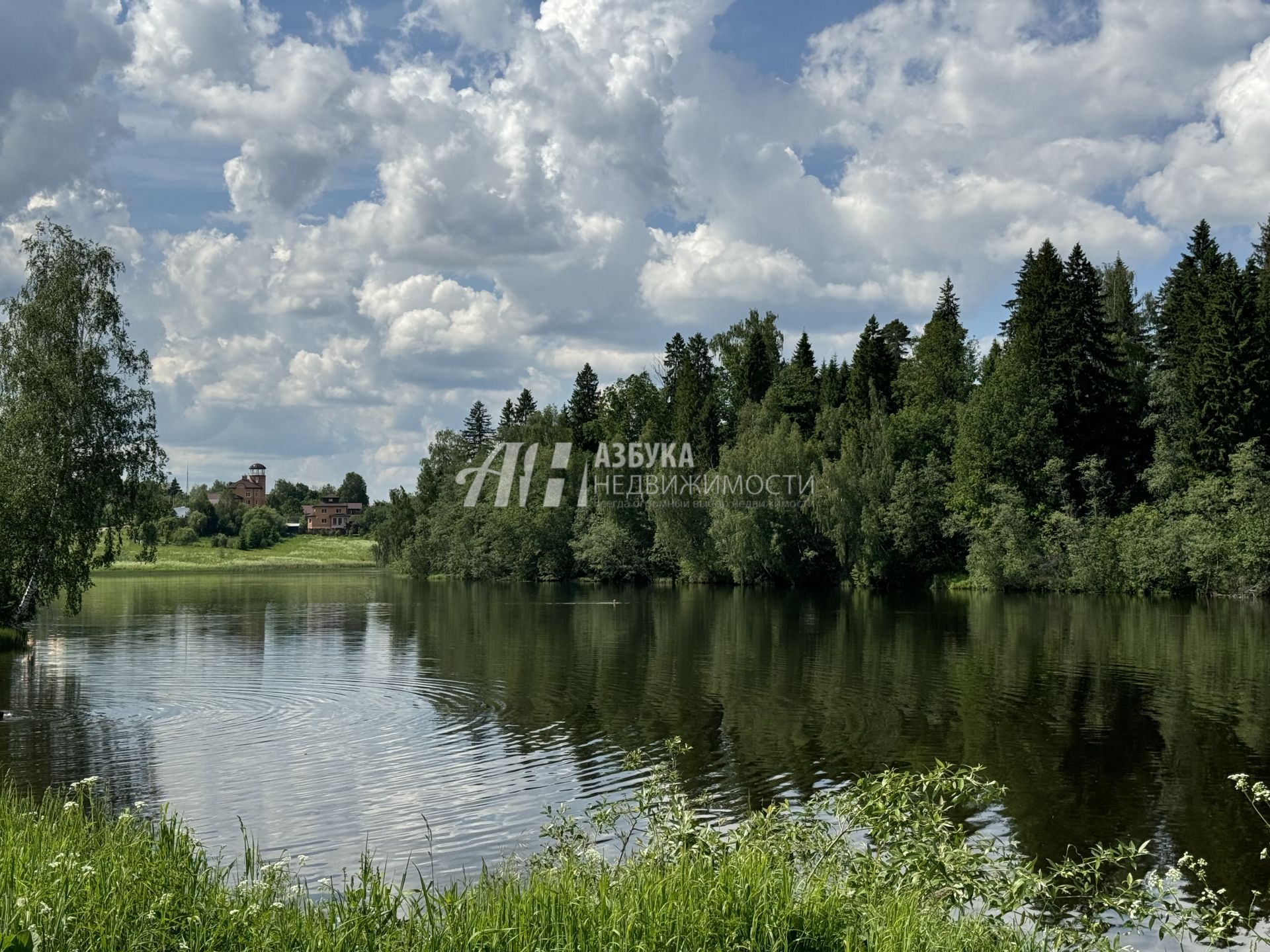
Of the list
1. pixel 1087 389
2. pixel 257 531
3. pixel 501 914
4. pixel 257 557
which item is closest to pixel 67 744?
pixel 501 914

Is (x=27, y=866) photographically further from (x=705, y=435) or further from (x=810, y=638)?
(x=705, y=435)

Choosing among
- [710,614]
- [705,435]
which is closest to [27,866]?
[710,614]

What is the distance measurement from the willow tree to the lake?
3.75 meters

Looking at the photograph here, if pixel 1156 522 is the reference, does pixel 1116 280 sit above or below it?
above

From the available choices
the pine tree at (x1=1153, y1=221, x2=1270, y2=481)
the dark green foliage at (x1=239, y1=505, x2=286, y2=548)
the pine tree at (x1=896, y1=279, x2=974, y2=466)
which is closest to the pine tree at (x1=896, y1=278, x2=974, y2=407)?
the pine tree at (x1=896, y1=279, x2=974, y2=466)

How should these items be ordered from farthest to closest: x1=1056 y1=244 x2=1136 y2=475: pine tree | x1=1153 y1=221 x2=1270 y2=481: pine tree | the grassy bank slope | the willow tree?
1. the grassy bank slope
2. x1=1056 y1=244 x2=1136 y2=475: pine tree
3. x1=1153 y1=221 x2=1270 y2=481: pine tree
4. the willow tree

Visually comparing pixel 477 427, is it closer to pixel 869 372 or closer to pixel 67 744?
pixel 869 372

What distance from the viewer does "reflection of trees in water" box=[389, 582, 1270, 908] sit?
17484 mm

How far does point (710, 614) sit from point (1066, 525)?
29.7 meters

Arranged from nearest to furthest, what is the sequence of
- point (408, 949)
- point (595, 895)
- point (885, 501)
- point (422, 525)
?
point (408, 949)
point (595, 895)
point (885, 501)
point (422, 525)

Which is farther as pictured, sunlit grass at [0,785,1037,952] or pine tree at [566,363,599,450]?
pine tree at [566,363,599,450]

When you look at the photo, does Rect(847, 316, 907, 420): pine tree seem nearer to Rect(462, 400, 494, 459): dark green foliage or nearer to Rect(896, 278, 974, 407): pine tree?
Rect(896, 278, 974, 407): pine tree

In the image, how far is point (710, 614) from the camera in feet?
188

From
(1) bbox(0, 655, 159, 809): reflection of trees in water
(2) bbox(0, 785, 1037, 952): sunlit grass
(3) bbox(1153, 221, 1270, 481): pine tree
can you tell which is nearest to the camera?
(2) bbox(0, 785, 1037, 952): sunlit grass
